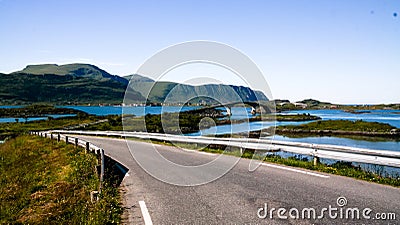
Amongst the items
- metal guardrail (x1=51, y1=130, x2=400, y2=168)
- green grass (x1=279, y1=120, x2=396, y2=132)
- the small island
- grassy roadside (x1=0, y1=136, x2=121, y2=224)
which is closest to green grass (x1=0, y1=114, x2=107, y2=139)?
the small island

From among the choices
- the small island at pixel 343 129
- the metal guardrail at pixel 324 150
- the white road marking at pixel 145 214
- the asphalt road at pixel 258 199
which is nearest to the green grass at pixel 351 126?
the small island at pixel 343 129

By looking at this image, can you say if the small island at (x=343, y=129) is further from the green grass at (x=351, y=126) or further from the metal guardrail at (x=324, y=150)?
the metal guardrail at (x=324, y=150)

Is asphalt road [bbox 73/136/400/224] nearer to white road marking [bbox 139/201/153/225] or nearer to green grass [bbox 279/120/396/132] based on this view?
white road marking [bbox 139/201/153/225]

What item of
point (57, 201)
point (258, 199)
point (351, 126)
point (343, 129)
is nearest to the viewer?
point (258, 199)

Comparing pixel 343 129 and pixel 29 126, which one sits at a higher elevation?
pixel 29 126

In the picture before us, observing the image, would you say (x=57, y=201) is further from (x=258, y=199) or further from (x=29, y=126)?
(x=29, y=126)

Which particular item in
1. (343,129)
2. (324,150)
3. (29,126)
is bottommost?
(343,129)

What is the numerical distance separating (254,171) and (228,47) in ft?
14.2

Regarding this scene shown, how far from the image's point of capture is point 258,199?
7.84m

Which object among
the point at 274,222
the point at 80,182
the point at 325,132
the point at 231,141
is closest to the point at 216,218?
the point at 274,222

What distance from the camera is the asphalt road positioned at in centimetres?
648

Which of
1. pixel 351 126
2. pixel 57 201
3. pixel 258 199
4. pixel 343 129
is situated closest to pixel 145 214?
pixel 258 199

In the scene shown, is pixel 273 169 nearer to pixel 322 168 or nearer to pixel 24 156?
pixel 322 168

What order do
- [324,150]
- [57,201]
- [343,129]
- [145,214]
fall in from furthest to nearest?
[343,129]
[324,150]
[57,201]
[145,214]
